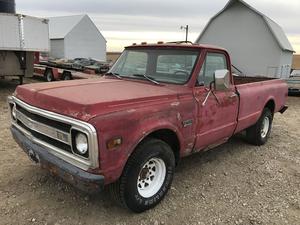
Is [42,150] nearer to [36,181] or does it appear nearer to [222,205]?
[36,181]

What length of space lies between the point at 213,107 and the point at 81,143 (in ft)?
7.11

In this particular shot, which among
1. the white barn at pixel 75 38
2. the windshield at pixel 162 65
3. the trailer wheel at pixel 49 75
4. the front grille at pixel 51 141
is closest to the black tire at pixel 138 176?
the front grille at pixel 51 141

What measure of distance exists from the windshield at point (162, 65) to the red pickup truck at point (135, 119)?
0.01 metres

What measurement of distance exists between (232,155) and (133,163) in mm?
2963

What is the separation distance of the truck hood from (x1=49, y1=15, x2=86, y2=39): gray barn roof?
26716 mm

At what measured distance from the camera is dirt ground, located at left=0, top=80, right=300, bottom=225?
11.8 feet

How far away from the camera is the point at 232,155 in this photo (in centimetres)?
575

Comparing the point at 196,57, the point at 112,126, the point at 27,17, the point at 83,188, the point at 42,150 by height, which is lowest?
the point at 83,188

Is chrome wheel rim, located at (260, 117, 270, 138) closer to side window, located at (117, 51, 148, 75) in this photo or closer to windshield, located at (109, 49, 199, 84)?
windshield, located at (109, 49, 199, 84)

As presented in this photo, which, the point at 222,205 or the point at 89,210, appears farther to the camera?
the point at 222,205

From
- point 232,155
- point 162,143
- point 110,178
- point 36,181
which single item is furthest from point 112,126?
point 232,155

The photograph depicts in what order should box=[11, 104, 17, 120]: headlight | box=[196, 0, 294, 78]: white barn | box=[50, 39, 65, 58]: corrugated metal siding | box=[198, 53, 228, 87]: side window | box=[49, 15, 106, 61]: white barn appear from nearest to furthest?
box=[11, 104, 17, 120]: headlight
box=[198, 53, 228, 87]: side window
box=[196, 0, 294, 78]: white barn
box=[50, 39, 65, 58]: corrugated metal siding
box=[49, 15, 106, 61]: white barn

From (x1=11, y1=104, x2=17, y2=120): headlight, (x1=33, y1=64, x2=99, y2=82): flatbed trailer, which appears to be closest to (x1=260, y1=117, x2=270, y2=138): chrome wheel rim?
(x1=11, y1=104, x2=17, y2=120): headlight

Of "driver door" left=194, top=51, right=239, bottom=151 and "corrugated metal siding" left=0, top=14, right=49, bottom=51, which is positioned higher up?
"corrugated metal siding" left=0, top=14, right=49, bottom=51
